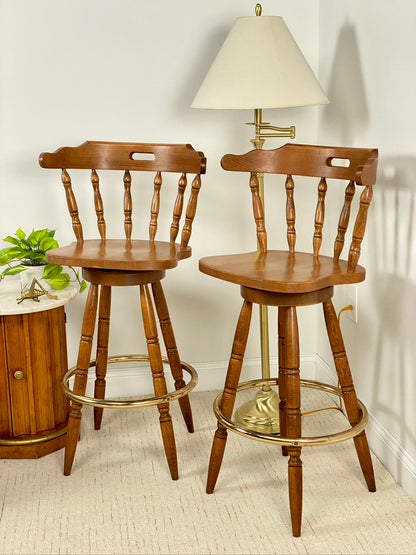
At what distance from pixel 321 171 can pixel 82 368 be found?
0.97 m

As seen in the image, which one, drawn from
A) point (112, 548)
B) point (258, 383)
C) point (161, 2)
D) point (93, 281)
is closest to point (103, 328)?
point (93, 281)

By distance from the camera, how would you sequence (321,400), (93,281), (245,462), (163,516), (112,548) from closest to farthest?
1. (112,548)
2. (163,516)
3. (93,281)
4. (245,462)
5. (321,400)

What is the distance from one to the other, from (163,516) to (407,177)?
4.03 feet

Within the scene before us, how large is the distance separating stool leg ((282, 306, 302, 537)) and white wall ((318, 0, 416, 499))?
406mm

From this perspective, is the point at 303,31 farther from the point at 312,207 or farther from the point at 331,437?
the point at 331,437

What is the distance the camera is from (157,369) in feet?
7.78

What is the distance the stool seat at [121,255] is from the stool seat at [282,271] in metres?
0.13

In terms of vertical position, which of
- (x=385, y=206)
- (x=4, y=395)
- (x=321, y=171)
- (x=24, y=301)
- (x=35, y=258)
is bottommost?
(x=4, y=395)

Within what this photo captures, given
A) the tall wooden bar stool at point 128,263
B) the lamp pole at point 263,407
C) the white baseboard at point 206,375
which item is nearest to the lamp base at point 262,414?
the lamp pole at point 263,407

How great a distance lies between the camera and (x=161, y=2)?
2855 mm

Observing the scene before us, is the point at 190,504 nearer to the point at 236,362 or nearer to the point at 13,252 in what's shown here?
the point at 236,362

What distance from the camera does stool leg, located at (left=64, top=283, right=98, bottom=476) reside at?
2.40 m

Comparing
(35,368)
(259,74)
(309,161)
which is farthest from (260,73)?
(35,368)

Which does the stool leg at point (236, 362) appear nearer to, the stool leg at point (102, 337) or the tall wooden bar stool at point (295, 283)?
the tall wooden bar stool at point (295, 283)
